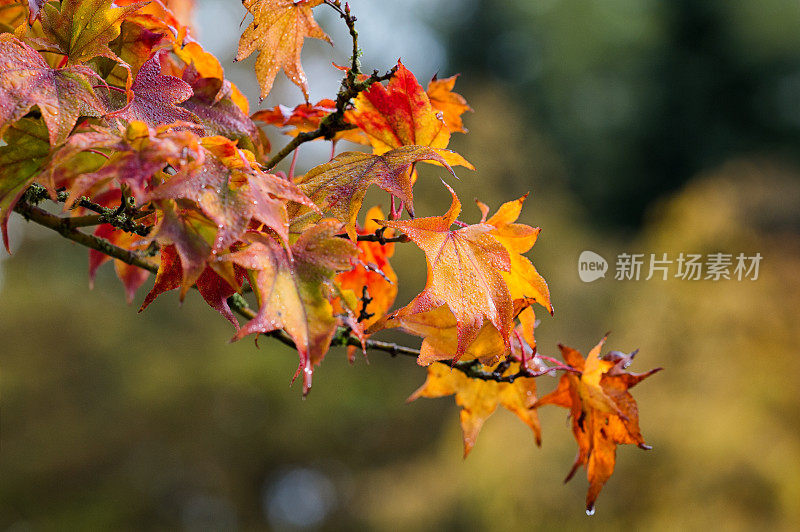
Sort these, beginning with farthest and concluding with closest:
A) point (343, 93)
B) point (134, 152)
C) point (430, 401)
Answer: point (430, 401) < point (343, 93) < point (134, 152)

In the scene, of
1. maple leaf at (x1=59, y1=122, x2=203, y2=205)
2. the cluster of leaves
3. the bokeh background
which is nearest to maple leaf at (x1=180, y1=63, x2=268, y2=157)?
the cluster of leaves

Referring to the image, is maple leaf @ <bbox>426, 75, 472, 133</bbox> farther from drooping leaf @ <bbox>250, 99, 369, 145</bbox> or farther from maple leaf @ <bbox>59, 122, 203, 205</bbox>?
maple leaf @ <bbox>59, 122, 203, 205</bbox>

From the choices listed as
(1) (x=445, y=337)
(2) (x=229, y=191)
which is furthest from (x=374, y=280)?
(2) (x=229, y=191)

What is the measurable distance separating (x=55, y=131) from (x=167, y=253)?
0.22 feet

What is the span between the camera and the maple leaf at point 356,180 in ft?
0.96

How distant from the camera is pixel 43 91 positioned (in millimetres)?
240

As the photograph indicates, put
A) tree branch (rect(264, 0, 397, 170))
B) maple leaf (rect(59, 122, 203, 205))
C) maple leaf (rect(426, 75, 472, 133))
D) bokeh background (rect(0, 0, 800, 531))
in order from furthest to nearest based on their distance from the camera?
bokeh background (rect(0, 0, 800, 531)), maple leaf (rect(426, 75, 472, 133)), tree branch (rect(264, 0, 397, 170)), maple leaf (rect(59, 122, 203, 205))

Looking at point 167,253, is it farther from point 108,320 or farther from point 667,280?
point 108,320

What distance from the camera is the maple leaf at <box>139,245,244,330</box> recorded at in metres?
0.28

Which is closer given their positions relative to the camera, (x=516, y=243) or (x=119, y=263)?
(x=516, y=243)

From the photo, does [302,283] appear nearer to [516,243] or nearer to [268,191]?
[268,191]

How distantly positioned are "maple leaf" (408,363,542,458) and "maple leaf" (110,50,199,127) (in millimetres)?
242

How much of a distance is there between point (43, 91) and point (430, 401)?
3424 millimetres

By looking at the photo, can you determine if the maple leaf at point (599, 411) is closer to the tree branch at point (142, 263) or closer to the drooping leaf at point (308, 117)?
the tree branch at point (142, 263)
